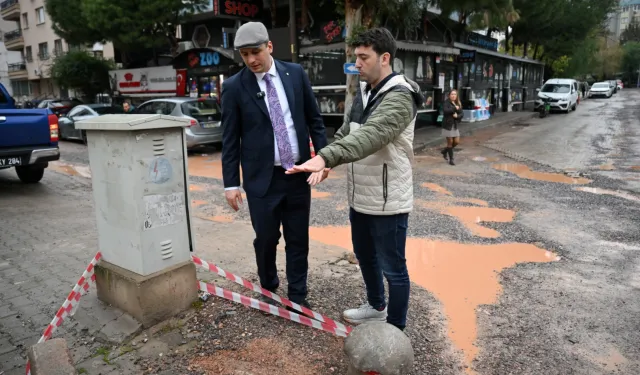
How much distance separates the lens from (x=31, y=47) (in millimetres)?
40750

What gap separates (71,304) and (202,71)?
17.0 metres

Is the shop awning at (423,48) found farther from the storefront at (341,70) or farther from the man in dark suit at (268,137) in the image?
the man in dark suit at (268,137)

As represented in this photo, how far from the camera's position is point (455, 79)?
804 inches

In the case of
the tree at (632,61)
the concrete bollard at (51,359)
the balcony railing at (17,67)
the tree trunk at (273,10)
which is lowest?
the concrete bollard at (51,359)

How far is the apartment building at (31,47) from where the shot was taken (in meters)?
38.0

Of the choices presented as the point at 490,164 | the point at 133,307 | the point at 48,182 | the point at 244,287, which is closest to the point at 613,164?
the point at 490,164

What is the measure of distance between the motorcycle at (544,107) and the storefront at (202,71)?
16099 mm

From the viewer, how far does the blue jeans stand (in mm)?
2854

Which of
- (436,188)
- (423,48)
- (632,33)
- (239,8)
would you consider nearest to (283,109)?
(436,188)

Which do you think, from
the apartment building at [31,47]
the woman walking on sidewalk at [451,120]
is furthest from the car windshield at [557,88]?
the apartment building at [31,47]

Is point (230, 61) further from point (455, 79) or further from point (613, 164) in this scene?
point (613, 164)

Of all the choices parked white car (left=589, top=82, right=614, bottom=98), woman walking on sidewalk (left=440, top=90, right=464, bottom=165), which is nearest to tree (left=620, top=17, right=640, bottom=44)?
parked white car (left=589, top=82, right=614, bottom=98)

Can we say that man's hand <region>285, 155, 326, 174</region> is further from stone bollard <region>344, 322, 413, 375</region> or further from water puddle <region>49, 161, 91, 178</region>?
water puddle <region>49, 161, 91, 178</region>

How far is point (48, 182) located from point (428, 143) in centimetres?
978
